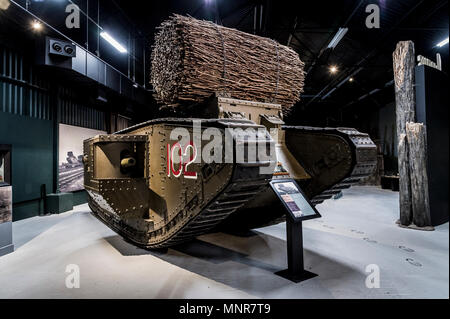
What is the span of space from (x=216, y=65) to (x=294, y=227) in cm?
249

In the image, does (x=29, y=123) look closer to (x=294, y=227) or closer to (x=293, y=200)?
(x=293, y=200)

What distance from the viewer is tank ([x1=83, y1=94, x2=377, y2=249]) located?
2.99m

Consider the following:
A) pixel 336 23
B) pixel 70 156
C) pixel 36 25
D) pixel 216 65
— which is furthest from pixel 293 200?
pixel 70 156

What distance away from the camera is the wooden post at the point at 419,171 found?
5906 mm

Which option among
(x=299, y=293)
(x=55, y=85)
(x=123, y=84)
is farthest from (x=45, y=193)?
(x=299, y=293)

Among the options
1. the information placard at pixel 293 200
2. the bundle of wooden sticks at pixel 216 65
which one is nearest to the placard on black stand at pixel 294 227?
the information placard at pixel 293 200

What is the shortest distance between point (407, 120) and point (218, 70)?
452 centimetres

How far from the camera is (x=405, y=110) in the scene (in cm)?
618

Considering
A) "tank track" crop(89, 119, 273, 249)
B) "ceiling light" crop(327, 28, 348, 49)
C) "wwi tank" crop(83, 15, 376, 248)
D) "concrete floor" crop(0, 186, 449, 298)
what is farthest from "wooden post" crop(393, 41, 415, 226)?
"tank track" crop(89, 119, 273, 249)

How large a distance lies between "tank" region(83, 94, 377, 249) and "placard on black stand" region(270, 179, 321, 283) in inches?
15.8

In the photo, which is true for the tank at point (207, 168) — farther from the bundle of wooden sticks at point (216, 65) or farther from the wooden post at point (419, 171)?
the wooden post at point (419, 171)

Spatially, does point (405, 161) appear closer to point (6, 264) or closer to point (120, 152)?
point (120, 152)

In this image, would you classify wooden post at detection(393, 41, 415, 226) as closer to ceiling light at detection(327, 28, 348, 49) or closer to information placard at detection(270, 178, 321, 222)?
ceiling light at detection(327, 28, 348, 49)

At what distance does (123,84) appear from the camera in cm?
1019
